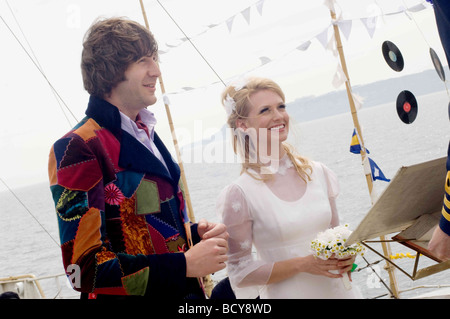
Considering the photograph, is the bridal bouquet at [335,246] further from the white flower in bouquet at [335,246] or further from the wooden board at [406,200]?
the wooden board at [406,200]

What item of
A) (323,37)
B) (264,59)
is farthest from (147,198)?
(323,37)

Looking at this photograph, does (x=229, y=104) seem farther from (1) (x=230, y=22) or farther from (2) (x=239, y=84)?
(1) (x=230, y=22)

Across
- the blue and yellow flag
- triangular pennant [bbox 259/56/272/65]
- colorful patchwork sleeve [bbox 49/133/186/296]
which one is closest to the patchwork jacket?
colorful patchwork sleeve [bbox 49/133/186/296]

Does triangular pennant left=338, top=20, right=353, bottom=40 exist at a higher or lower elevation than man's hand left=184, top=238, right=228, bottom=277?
higher

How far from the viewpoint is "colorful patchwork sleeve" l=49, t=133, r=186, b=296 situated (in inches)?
47.3

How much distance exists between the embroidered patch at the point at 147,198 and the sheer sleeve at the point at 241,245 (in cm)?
69

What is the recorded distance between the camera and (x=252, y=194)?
2.09m

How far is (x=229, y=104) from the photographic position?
225 cm

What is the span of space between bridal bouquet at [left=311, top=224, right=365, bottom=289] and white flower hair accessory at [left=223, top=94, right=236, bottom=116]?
0.73 m

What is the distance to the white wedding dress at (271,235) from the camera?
2.03 metres

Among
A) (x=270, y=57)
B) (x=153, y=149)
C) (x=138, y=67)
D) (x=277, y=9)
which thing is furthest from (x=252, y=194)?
(x=277, y=9)

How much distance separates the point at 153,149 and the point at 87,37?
1.25 ft

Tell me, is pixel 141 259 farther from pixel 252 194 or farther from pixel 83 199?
pixel 252 194

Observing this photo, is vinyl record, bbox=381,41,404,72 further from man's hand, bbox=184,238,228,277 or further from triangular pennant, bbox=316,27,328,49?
man's hand, bbox=184,238,228,277
